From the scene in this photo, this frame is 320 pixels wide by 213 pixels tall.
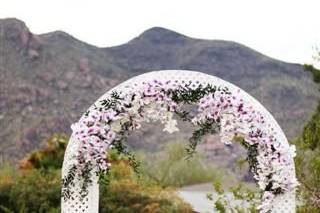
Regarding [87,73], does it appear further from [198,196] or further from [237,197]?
[237,197]

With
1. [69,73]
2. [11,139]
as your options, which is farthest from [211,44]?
[11,139]

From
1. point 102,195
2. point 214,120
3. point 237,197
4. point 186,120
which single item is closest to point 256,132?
point 214,120

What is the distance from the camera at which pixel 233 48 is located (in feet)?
112

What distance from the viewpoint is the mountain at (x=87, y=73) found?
2662 centimetres

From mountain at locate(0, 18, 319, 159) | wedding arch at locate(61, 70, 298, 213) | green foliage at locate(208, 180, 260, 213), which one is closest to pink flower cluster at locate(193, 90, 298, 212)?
wedding arch at locate(61, 70, 298, 213)

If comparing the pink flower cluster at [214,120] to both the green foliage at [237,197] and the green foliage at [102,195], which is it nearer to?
the green foliage at [237,197]

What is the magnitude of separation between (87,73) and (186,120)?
927 inches

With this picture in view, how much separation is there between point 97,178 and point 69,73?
23.1 m

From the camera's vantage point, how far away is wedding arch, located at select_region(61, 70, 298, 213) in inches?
234

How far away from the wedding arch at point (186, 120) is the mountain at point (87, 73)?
61.5 feet

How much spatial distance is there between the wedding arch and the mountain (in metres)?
18.8

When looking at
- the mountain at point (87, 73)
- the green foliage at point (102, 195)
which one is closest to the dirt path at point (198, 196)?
the green foliage at point (102, 195)

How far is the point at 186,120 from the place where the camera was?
600cm

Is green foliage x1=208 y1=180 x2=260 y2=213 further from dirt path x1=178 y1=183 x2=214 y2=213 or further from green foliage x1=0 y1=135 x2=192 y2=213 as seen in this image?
dirt path x1=178 y1=183 x2=214 y2=213
